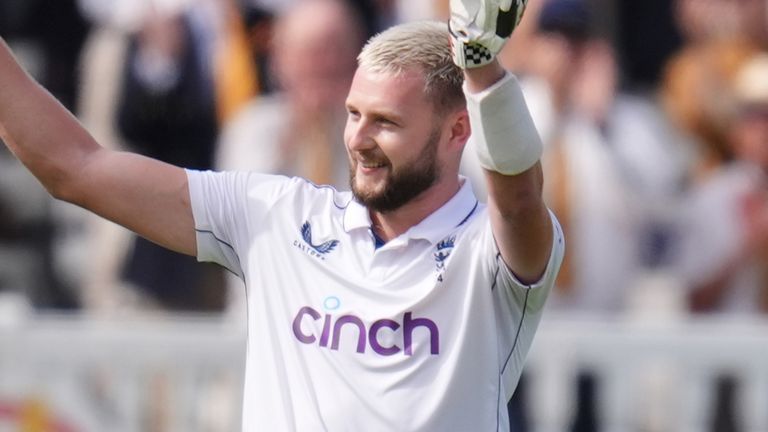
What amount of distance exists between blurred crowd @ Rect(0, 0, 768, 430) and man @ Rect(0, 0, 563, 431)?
3391 millimetres

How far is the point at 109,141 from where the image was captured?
872cm

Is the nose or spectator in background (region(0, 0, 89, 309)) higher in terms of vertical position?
spectator in background (region(0, 0, 89, 309))

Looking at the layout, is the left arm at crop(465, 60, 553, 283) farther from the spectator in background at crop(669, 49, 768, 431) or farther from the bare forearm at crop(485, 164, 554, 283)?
the spectator in background at crop(669, 49, 768, 431)

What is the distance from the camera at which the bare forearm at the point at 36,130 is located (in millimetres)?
4230

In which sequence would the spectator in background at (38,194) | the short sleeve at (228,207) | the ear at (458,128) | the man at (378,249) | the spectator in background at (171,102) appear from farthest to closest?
the spectator in background at (38,194) < the spectator in background at (171,102) < the short sleeve at (228,207) < the ear at (458,128) < the man at (378,249)

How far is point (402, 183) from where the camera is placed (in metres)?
4.15

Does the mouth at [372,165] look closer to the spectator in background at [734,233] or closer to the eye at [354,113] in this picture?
the eye at [354,113]

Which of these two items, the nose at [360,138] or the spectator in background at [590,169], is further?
the spectator in background at [590,169]

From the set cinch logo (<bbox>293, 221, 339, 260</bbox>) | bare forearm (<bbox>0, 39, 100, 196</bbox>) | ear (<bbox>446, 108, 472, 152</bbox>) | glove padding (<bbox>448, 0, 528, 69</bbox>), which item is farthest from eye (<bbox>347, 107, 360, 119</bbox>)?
bare forearm (<bbox>0, 39, 100, 196</bbox>)

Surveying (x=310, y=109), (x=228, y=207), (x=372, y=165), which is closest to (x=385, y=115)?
(x=372, y=165)

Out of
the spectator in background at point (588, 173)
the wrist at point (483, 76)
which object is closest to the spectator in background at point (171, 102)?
the spectator in background at point (588, 173)

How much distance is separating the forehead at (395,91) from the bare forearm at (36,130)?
780mm

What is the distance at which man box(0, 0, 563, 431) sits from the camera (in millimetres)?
4090

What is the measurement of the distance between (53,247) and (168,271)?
6.30 ft
